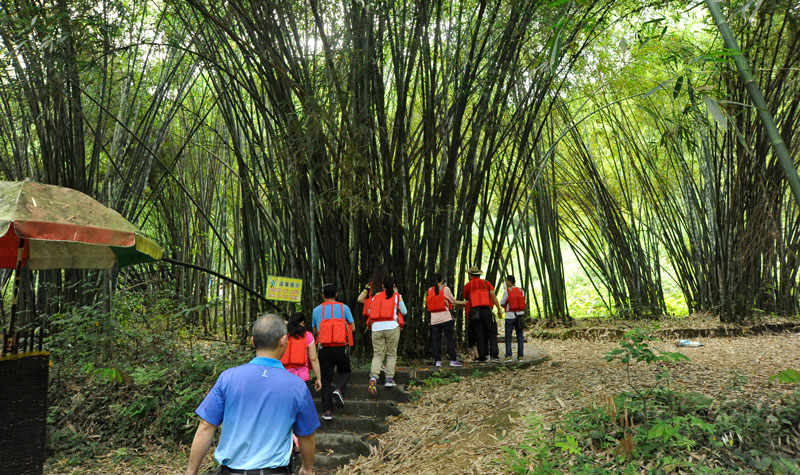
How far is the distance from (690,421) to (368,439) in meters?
1.78

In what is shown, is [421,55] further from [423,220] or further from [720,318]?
[720,318]

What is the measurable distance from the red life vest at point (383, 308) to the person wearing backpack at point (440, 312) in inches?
24.3

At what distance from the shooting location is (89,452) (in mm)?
3461

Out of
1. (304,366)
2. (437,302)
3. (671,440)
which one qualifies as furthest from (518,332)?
(671,440)

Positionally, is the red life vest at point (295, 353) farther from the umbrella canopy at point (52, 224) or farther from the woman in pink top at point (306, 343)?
the umbrella canopy at point (52, 224)

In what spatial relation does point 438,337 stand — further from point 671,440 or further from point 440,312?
point 671,440

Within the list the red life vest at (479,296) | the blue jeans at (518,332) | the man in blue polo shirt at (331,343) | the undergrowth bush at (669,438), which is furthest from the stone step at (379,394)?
the blue jeans at (518,332)

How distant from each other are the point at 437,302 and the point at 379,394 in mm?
906

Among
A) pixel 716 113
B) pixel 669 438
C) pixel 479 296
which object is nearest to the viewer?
pixel 716 113

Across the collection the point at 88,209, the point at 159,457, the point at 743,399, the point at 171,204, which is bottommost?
the point at 159,457

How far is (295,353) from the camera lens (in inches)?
127

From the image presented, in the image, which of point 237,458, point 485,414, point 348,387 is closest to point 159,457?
point 348,387

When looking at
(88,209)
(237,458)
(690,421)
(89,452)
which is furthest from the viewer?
(89,452)

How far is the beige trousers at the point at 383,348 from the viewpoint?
385cm
